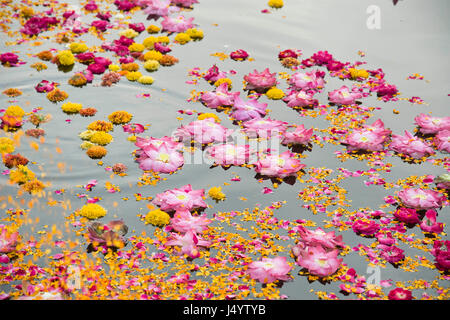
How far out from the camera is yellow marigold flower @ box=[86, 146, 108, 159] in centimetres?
517

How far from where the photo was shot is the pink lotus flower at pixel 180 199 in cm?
450

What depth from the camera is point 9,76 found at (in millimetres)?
6520

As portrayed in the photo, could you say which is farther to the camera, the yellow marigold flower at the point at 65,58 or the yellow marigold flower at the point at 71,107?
the yellow marigold flower at the point at 65,58

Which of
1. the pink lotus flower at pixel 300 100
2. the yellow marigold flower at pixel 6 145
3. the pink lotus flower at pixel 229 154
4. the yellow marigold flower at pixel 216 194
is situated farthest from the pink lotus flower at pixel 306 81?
the yellow marigold flower at pixel 6 145

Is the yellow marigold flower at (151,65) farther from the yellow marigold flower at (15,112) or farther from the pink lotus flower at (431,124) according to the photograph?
the pink lotus flower at (431,124)


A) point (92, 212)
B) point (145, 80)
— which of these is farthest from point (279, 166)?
point (145, 80)

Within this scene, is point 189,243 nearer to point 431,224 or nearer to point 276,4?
point 431,224

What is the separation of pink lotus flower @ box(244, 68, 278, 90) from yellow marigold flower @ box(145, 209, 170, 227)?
2.53m

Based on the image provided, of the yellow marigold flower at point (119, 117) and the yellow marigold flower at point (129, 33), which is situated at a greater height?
the yellow marigold flower at point (129, 33)

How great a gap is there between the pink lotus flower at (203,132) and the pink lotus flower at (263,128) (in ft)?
0.70

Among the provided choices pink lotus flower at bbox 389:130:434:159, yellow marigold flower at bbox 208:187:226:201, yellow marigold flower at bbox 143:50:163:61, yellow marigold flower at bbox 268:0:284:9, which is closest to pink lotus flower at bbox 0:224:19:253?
yellow marigold flower at bbox 208:187:226:201

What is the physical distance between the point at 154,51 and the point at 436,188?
3.89 meters

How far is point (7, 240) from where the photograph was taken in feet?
13.5

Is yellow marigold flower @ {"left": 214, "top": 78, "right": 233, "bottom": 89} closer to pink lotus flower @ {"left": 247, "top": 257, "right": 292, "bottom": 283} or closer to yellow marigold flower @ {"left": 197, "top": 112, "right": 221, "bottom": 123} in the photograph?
yellow marigold flower @ {"left": 197, "top": 112, "right": 221, "bottom": 123}
